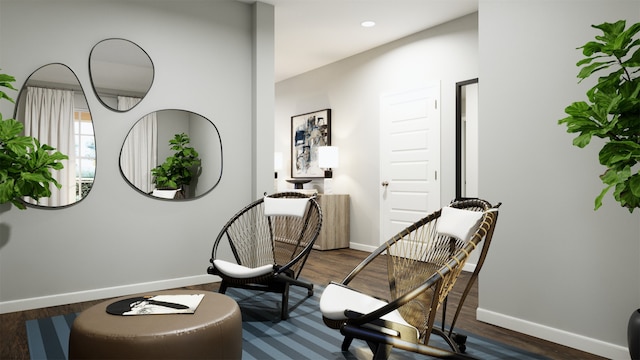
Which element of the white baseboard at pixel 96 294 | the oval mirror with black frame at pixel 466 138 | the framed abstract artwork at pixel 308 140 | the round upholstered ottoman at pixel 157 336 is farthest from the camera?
the framed abstract artwork at pixel 308 140

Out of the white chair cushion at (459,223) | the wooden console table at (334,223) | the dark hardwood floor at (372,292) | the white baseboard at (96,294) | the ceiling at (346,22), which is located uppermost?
the ceiling at (346,22)

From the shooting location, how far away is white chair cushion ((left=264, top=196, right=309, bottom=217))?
11.1ft

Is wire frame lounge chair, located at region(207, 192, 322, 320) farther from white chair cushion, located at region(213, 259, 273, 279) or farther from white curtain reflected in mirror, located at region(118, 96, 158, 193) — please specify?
white curtain reflected in mirror, located at region(118, 96, 158, 193)

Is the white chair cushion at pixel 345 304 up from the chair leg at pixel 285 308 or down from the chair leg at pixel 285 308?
up

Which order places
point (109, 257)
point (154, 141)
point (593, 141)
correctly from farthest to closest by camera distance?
1. point (154, 141)
2. point (109, 257)
3. point (593, 141)

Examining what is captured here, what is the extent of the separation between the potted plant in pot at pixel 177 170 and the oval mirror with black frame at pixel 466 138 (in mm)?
2734

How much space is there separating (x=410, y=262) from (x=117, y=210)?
8.05 feet

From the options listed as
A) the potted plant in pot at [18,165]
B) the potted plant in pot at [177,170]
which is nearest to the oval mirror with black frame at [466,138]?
the potted plant in pot at [177,170]

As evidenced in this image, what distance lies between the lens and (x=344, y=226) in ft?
19.3

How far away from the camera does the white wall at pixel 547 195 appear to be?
230cm

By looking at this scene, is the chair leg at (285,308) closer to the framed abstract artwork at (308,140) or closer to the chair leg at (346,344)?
the chair leg at (346,344)

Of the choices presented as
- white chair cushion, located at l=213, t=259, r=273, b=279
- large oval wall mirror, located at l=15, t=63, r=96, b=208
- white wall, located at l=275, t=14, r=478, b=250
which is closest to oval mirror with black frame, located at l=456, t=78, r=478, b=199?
white wall, located at l=275, t=14, r=478, b=250

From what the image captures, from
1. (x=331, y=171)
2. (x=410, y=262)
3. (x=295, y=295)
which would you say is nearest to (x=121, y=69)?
(x=295, y=295)

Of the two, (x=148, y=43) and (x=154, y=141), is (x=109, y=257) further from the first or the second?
(x=148, y=43)
